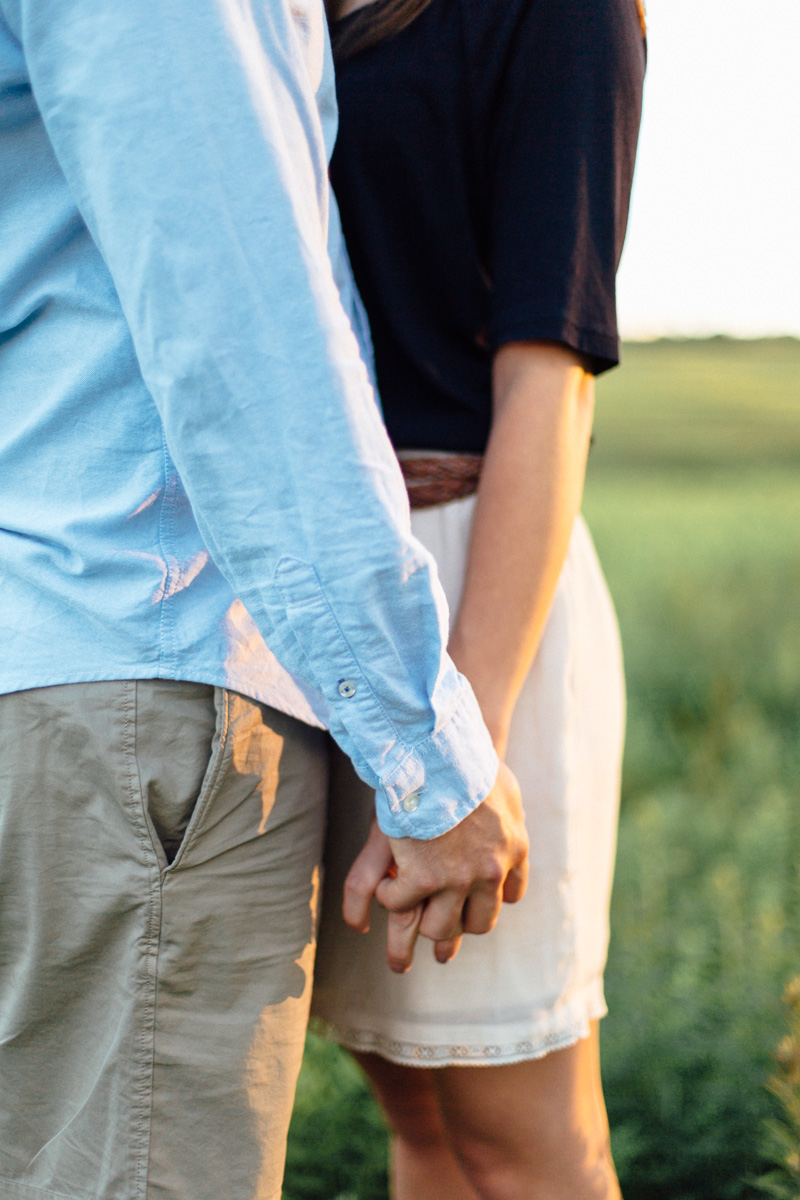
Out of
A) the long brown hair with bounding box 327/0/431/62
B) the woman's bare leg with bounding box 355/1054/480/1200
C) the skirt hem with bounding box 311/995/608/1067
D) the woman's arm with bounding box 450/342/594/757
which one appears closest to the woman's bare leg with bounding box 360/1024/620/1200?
the skirt hem with bounding box 311/995/608/1067

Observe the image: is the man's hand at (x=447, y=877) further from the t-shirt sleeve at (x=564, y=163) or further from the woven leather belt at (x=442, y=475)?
the t-shirt sleeve at (x=564, y=163)

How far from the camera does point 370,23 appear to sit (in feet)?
3.56

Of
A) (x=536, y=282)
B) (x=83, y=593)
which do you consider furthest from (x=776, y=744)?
(x=83, y=593)

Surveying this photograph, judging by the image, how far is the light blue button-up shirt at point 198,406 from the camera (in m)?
0.71

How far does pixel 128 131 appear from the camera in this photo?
699 mm

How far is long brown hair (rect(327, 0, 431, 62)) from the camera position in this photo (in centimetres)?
107

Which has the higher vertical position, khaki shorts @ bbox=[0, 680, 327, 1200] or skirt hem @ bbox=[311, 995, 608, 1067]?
khaki shorts @ bbox=[0, 680, 327, 1200]

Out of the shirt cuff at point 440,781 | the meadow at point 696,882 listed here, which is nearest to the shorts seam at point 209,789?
the shirt cuff at point 440,781

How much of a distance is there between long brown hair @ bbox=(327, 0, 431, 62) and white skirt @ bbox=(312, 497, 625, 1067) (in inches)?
19.7

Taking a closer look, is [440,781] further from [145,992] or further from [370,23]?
[370,23]

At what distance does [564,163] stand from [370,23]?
0.27m

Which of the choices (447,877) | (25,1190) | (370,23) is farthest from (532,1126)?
(370,23)

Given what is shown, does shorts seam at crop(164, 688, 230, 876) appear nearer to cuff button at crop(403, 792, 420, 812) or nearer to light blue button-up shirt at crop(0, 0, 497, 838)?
light blue button-up shirt at crop(0, 0, 497, 838)

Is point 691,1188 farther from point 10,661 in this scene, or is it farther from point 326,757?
point 10,661
